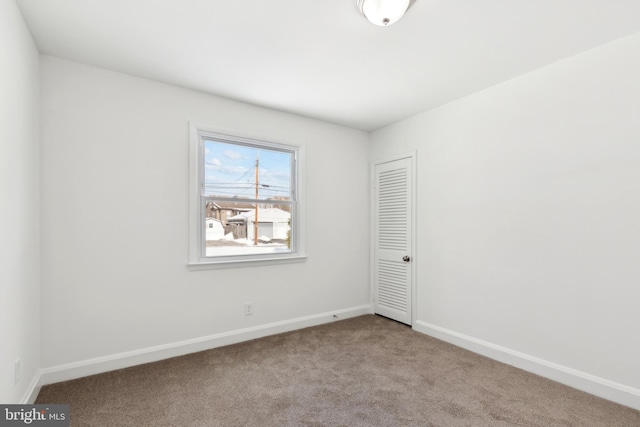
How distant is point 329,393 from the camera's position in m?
2.23

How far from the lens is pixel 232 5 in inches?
72.4

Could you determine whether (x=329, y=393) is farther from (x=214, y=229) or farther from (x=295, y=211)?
(x=295, y=211)

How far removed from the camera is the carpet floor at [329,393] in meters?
1.94

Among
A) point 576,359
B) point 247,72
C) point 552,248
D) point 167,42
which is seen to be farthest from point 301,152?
point 576,359

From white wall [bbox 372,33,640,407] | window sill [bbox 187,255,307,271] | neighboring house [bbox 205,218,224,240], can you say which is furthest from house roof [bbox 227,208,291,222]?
white wall [bbox 372,33,640,407]

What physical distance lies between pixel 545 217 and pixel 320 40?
226cm

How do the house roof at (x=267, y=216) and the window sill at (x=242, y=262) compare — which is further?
the house roof at (x=267, y=216)

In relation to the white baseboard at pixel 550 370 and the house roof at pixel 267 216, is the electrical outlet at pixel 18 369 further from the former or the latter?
the white baseboard at pixel 550 370

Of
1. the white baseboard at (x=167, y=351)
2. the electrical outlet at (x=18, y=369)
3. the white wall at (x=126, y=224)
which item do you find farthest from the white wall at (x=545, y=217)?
the electrical outlet at (x=18, y=369)

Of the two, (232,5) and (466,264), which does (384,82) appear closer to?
(232,5)

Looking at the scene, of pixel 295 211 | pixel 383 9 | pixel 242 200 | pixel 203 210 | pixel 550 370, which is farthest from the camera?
pixel 295 211

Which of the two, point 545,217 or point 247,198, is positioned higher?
point 247,198

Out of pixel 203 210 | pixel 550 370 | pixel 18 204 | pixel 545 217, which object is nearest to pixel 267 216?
pixel 203 210

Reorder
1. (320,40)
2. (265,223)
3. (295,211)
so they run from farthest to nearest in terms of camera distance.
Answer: (295,211), (265,223), (320,40)
